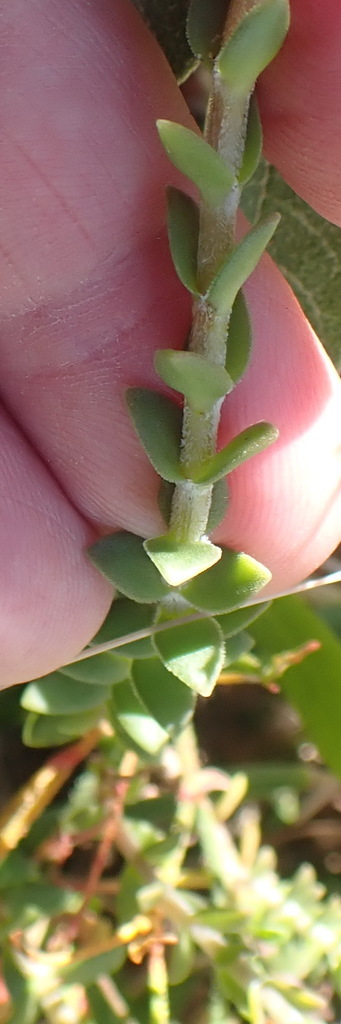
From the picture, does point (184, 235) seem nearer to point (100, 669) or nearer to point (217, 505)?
point (217, 505)

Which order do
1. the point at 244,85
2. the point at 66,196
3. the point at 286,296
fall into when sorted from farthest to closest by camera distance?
the point at 286,296 → the point at 66,196 → the point at 244,85

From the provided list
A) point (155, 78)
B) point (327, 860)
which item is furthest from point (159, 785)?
point (155, 78)

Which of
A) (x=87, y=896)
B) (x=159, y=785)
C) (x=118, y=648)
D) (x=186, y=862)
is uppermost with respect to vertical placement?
(x=118, y=648)

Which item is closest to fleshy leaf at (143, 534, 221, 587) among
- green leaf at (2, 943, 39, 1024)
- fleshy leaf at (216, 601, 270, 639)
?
fleshy leaf at (216, 601, 270, 639)

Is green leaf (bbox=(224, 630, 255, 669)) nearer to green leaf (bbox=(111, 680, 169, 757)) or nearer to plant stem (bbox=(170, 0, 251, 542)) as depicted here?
green leaf (bbox=(111, 680, 169, 757))

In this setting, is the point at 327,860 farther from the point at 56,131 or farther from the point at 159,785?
the point at 56,131

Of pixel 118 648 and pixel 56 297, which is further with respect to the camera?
pixel 118 648
